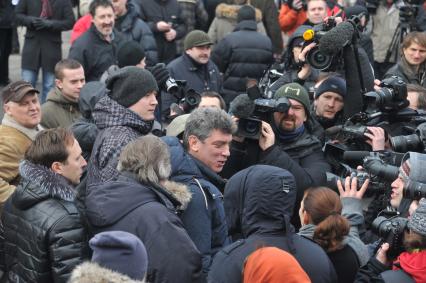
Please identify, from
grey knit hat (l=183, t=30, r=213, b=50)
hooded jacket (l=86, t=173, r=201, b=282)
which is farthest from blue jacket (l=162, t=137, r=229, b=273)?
grey knit hat (l=183, t=30, r=213, b=50)

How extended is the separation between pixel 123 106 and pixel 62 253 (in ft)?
4.06

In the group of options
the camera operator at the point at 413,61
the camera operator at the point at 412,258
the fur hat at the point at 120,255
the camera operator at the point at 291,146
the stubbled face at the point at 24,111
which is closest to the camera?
the fur hat at the point at 120,255

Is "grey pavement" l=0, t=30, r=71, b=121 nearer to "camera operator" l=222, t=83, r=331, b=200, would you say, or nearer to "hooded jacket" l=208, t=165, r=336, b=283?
"camera operator" l=222, t=83, r=331, b=200

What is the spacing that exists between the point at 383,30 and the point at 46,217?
7338mm

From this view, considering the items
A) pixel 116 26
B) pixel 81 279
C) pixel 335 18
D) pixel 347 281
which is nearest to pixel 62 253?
pixel 81 279

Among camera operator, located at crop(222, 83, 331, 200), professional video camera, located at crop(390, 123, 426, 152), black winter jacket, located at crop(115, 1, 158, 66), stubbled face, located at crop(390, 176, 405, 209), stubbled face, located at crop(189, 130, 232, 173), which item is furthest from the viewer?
black winter jacket, located at crop(115, 1, 158, 66)

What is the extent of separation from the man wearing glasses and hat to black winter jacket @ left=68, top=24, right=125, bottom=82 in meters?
2.54

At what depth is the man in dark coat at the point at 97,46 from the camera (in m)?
8.45

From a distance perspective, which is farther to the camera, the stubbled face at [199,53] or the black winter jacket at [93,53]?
the stubbled face at [199,53]

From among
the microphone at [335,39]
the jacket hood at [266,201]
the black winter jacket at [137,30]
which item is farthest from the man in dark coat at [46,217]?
the black winter jacket at [137,30]

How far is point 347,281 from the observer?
14.6 ft

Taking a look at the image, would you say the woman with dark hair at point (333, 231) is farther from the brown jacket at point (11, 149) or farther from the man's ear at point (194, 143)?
the brown jacket at point (11, 149)

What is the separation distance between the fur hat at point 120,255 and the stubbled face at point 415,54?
17.6 feet

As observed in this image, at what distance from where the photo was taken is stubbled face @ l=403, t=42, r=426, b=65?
7938 mm
